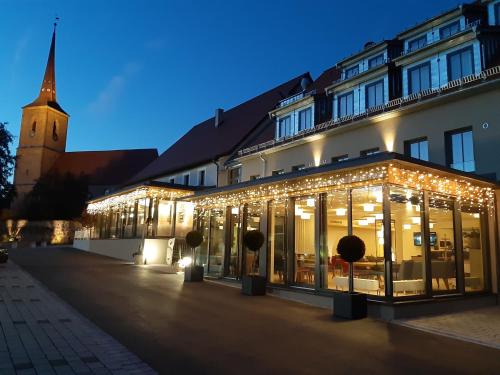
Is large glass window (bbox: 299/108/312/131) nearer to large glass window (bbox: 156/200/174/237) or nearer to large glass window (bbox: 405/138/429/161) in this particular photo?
large glass window (bbox: 405/138/429/161)

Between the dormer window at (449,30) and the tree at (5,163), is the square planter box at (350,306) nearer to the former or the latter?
the dormer window at (449,30)

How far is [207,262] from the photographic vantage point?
A: 52.4 ft

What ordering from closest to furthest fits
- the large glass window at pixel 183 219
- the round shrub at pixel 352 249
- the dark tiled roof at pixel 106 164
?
the round shrub at pixel 352 249 → the large glass window at pixel 183 219 → the dark tiled roof at pixel 106 164

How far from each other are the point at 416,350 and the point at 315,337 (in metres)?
1.58

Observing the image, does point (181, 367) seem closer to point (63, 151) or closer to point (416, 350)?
point (416, 350)

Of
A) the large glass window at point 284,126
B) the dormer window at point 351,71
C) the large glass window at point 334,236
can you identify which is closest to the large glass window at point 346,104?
the dormer window at point 351,71

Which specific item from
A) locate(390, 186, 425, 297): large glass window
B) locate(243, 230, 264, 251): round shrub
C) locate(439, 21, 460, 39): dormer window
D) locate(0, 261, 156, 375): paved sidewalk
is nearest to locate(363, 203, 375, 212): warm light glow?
locate(390, 186, 425, 297): large glass window

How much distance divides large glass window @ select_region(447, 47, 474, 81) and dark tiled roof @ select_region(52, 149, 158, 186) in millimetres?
54217

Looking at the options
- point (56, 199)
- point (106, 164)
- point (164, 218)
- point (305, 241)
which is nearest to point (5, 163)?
point (164, 218)

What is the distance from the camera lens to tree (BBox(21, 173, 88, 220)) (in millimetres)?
54781

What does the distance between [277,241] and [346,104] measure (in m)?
7.57

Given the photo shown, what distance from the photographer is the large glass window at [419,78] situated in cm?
1450

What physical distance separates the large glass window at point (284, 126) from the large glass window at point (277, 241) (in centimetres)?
786

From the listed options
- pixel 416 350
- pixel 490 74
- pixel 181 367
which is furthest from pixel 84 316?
pixel 490 74
